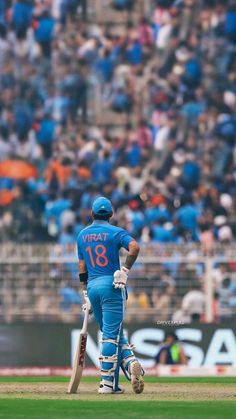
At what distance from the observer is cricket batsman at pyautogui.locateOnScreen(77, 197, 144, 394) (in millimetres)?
12711

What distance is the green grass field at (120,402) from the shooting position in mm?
10141

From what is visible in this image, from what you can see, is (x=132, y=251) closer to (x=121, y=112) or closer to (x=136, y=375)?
(x=136, y=375)

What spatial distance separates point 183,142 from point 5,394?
1725 cm

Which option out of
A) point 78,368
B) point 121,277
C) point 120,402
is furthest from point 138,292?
point 120,402

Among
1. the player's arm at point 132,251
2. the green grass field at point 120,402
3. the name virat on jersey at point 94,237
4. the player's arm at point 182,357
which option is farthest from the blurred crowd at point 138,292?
the player's arm at point 132,251

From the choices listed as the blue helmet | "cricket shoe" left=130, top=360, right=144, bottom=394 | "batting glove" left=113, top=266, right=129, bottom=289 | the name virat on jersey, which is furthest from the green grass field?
the blue helmet

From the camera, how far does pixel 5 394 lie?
12953 millimetres

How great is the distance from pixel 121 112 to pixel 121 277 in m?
19.5

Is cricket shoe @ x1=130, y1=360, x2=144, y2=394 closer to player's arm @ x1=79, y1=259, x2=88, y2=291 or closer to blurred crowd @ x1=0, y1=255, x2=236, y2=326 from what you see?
player's arm @ x1=79, y1=259, x2=88, y2=291

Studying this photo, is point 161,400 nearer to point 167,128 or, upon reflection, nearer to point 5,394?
point 5,394

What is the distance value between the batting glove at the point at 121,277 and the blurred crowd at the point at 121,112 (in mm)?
13689

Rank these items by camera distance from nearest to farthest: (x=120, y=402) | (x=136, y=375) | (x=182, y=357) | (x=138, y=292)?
1. (x=120, y=402)
2. (x=136, y=375)
3. (x=182, y=357)
4. (x=138, y=292)

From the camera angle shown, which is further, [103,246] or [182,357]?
[182,357]

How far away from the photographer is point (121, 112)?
31844 mm
